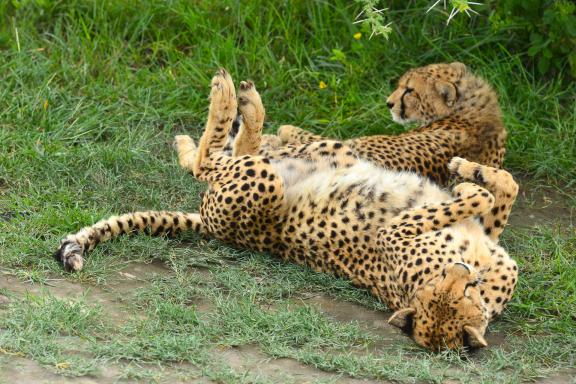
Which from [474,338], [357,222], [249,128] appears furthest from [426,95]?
[474,338]

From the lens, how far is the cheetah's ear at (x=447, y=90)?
623cm

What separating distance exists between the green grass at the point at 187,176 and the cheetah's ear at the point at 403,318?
0.11 m

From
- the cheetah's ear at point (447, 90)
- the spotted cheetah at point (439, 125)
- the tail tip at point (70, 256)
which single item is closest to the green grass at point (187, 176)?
the tail tip at point (70, 256)

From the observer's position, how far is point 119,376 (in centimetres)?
404

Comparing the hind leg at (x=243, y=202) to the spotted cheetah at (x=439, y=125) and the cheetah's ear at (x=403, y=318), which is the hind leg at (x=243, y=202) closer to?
the spotted cheetah at (x=439, y=125)

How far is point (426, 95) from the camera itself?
6.29 metres

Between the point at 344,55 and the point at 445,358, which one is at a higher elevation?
the point at 344,55

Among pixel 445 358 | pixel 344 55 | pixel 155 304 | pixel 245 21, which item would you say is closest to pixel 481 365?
pixel 445 358

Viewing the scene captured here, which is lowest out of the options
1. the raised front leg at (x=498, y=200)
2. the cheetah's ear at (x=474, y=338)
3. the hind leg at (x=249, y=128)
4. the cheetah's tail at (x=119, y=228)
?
the cheetah's ear at (x=474, y=338)

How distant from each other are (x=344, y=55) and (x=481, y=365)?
2.95 meters

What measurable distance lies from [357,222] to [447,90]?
142 cm

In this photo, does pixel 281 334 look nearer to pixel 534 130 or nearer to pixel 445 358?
pixel 445 358

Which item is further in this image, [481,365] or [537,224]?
[537,224]

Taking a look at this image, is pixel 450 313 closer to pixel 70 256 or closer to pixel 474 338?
pixel 474 338
